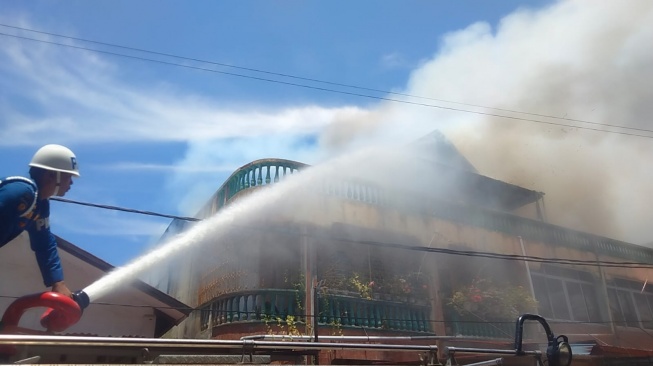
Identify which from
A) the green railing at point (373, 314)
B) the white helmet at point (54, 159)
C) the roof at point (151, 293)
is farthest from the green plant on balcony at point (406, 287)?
the white helmet at point (54, 159)

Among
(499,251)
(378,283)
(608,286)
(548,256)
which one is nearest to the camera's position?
(378,283)

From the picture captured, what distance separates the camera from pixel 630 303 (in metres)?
19.8

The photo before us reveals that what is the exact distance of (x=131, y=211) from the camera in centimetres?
754

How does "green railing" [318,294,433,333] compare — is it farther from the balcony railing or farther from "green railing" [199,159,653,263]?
"green railing" [199,159,653,263]

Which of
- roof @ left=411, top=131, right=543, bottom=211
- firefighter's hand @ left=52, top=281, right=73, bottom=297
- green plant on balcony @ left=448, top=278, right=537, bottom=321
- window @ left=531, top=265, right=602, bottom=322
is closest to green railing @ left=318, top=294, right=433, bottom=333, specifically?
green plant on balcony @ left=448, top=278, right=537, bottom=321

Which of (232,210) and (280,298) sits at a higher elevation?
(232,210)

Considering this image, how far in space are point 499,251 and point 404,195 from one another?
4.27m

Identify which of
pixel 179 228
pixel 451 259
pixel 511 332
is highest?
pixel 179 228

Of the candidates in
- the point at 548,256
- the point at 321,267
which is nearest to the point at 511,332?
the point at 548,256

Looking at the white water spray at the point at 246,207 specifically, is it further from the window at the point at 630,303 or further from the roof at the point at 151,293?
the window at the point at 630,303

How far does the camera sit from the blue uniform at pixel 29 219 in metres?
4.04

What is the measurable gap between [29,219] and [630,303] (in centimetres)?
2197

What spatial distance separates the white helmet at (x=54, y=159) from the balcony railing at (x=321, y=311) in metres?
6.28

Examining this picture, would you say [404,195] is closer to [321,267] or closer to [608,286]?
[321,267]
